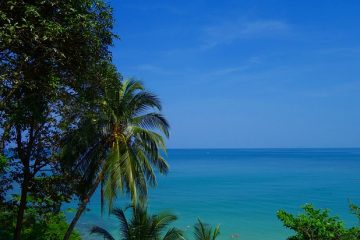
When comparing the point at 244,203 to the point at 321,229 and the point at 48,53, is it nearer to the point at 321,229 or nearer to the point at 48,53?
the point at 321,229

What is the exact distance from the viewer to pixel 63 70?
797cm

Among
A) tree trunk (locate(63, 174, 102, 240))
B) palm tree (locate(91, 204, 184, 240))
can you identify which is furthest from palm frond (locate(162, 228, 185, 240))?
tree trunk (locate(63, 174, 102, 240))

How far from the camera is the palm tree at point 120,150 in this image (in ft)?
42.4

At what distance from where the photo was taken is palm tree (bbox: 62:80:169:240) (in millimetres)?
12930

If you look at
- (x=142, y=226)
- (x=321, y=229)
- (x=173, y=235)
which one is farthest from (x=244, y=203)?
(x=321, y=229)

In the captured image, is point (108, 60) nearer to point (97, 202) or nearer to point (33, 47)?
point (33, 47)

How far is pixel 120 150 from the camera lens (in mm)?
13516

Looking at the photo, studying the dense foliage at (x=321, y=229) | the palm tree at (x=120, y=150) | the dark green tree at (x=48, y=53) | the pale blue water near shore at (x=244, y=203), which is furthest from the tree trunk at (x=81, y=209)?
the pale blue water near shore at (x=244, y=203)

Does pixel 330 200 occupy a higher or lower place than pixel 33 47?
lower

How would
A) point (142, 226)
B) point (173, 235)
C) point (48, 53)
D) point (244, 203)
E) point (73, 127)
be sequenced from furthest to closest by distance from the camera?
point (244, 203), point (173, 235), point (142, 226), point (73, 127), point (48, 53)

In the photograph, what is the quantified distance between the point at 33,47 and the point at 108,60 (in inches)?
71.9

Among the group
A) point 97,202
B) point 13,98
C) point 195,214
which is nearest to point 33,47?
point 13,98

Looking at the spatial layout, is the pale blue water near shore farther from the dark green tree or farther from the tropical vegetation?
the dark green tree

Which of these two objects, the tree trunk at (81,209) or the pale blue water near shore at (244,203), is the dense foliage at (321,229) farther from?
the pale blue water near shore at (244,203)
